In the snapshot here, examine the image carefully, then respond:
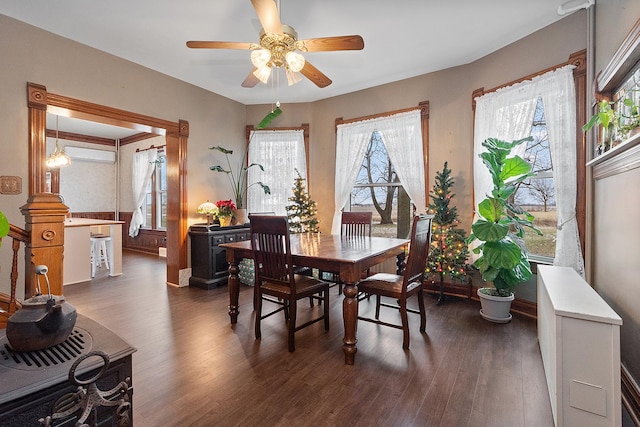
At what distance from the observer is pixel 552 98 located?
10.00ft

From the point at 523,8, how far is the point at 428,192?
2.15 metres

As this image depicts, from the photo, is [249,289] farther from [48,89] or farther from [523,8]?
→ [523,8]

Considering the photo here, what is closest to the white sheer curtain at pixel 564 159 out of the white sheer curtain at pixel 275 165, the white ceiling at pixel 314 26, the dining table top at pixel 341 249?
the white ceiling at pixel 314 26

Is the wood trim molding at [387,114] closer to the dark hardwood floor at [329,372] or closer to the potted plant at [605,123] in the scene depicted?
the potted plant at [605,123]

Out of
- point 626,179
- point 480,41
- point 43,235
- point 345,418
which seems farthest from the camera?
point 480,41

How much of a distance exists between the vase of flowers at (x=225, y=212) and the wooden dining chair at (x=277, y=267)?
2174 millimetres

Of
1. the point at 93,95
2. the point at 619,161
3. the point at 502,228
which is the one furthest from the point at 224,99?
the point at 619,161

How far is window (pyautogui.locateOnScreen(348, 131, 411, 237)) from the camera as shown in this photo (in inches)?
182

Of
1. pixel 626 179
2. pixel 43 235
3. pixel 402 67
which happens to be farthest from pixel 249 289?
pixel 626 179

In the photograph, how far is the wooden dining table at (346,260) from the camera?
2.28 meters

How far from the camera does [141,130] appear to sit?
4.33m

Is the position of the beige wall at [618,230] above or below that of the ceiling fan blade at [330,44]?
below

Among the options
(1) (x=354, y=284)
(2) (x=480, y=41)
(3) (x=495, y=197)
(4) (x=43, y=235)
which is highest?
(2) (x=480, y=41)

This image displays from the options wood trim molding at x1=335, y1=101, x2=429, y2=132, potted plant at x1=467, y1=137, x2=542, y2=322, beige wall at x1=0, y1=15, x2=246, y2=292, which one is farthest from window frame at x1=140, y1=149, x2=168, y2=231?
potted plant at x1=467, y1=137, x2=542, y2=322
